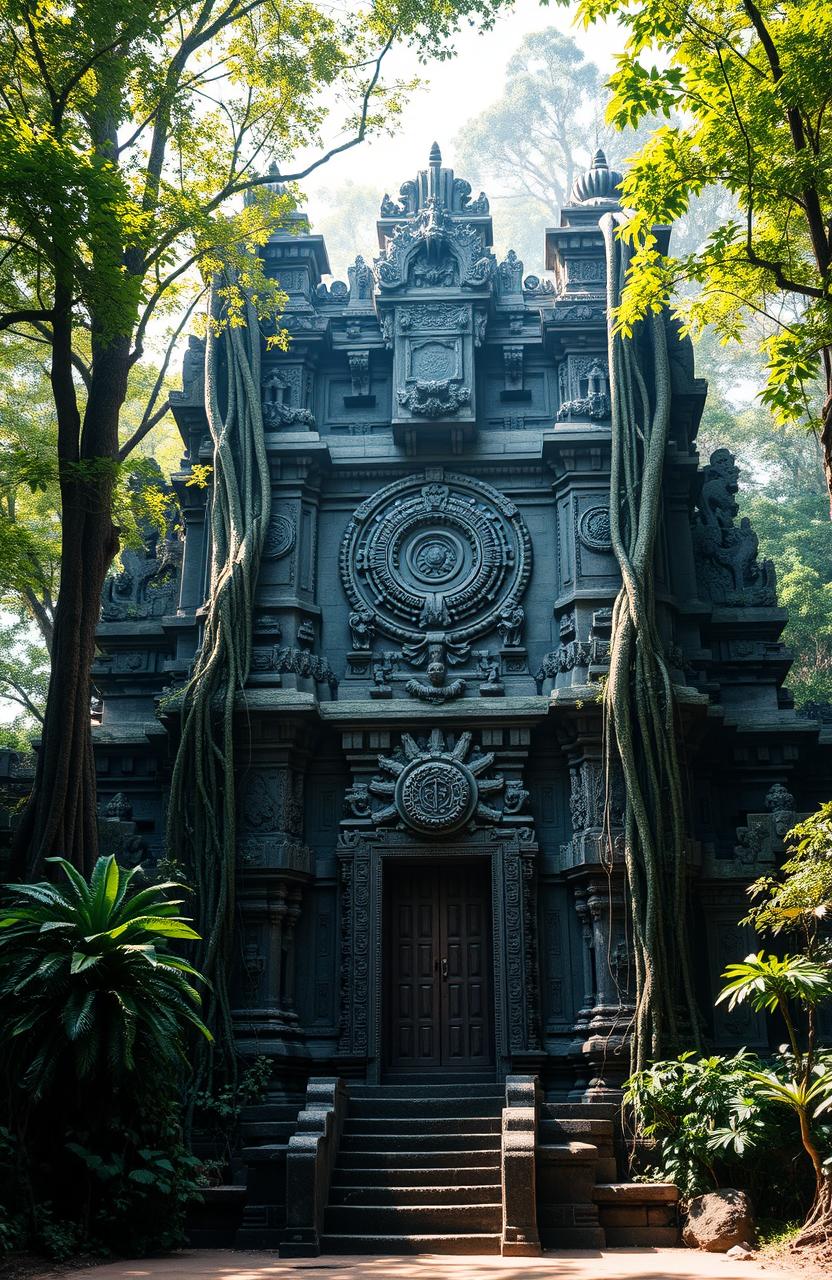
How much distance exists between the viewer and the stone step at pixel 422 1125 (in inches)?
431

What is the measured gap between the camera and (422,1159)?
10555mm

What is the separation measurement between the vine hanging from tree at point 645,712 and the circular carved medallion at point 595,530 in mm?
213

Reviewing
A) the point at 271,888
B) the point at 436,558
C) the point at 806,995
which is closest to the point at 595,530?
the point at 436,558

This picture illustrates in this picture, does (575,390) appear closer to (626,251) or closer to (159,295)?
(626,251)

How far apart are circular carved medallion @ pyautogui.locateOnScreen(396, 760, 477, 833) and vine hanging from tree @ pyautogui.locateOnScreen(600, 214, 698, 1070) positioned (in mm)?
1582

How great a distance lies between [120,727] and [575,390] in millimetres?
6934

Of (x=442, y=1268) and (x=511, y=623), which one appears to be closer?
(x=442, y=1268)

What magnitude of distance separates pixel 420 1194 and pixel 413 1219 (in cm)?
28

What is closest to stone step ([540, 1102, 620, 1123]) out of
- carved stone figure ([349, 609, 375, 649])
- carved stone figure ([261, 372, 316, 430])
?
carved stone figure ([349, 609, 375, 649])

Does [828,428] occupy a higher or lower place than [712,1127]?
higher

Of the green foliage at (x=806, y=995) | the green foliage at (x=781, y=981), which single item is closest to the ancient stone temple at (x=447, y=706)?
the green foliage at (x=806, y=995)

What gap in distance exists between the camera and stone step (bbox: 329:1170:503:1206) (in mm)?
9961

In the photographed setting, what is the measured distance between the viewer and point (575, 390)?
1501 centimetres

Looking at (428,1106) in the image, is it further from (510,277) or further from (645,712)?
Answer: (510,277)
